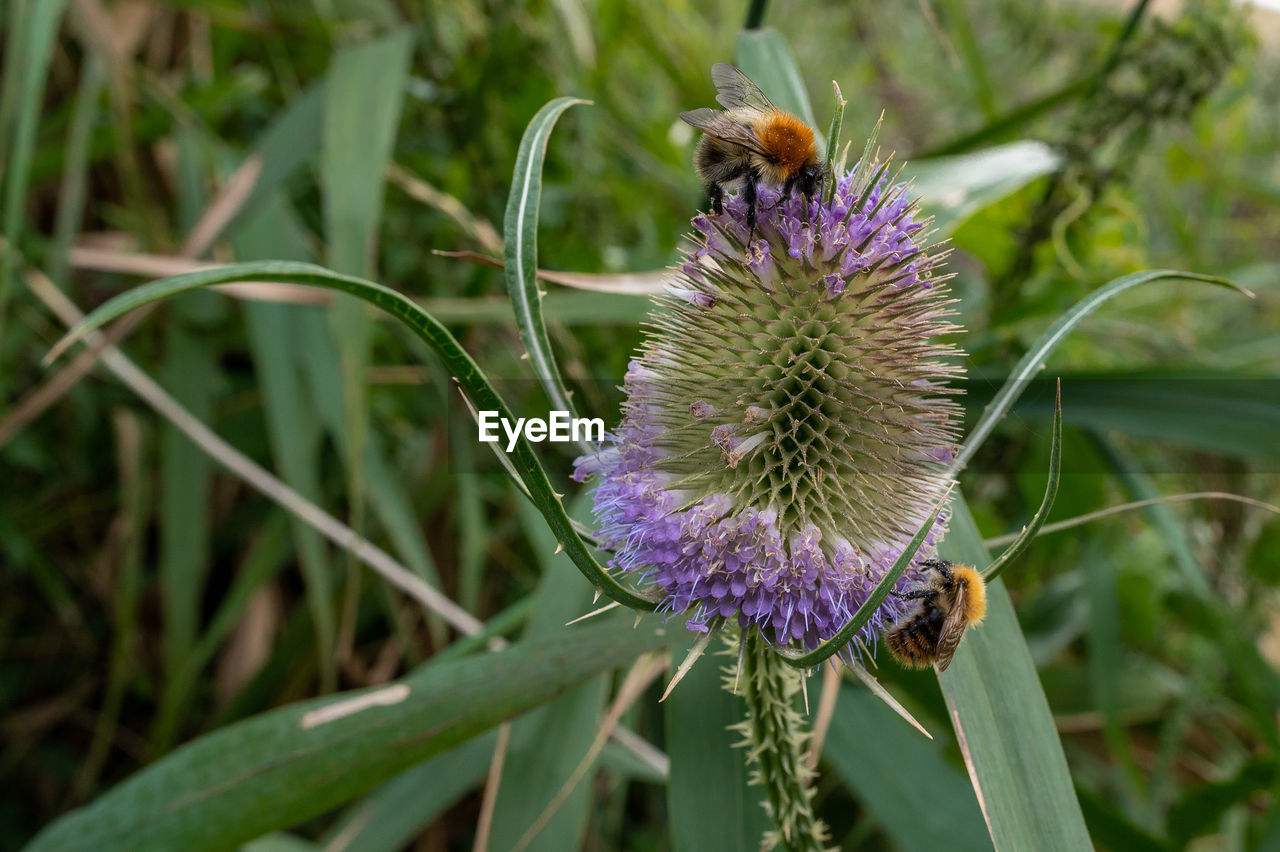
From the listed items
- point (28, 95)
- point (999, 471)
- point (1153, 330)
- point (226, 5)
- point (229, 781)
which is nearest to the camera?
point (229, 781)

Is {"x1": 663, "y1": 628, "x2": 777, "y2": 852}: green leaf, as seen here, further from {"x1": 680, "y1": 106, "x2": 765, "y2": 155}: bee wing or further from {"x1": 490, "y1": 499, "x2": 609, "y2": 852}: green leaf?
{"x1": 680, "y1": 106, "x2": 765, "y2": 155}: bee wing

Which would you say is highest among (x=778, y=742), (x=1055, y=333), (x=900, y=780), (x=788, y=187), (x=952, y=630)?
(x=788, y=187)

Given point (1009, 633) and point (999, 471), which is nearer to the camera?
point (1009, 633)

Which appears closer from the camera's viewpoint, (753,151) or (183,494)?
(753,151)

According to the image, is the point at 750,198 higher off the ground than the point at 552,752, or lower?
higher

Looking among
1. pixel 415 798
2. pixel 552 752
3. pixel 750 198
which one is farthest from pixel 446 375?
pixel 750 198

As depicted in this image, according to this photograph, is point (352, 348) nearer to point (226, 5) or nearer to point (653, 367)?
point (653, 367)

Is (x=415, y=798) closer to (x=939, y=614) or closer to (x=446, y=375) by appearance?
(x=446, y=375)

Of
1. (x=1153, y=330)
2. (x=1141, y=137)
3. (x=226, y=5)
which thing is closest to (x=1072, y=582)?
(x=1153, y=330)
